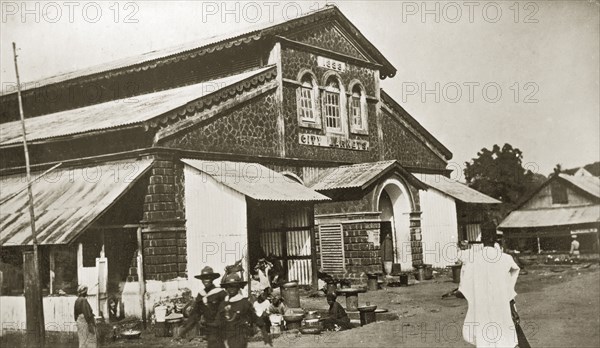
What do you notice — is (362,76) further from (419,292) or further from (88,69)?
(88,69)

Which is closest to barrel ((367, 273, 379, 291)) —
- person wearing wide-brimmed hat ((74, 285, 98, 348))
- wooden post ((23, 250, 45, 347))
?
wooden post ((23, 250, 45, 347))

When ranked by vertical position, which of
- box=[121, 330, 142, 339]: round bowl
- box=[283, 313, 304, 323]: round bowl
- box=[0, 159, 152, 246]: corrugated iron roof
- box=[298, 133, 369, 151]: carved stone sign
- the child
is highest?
box=[298, 133, 369, 151]: carved stone sign

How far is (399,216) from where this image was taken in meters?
22.2

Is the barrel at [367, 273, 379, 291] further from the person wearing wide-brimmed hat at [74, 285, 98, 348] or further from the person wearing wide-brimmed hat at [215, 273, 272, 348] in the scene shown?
the person wearing wide-brimmed hat at [215, 273, 272, 348]

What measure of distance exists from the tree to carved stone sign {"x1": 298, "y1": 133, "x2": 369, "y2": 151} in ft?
73.5

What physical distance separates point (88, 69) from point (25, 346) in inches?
588

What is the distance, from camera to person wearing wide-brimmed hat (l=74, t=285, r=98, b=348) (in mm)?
10492

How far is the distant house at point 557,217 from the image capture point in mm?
31078

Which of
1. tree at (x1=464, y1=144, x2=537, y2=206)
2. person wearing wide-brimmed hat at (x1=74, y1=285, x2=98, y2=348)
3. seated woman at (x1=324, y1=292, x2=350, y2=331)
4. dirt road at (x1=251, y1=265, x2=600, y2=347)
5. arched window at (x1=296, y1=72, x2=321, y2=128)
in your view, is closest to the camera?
dirt road at (x1=251, y1=265, x2=600, y2=347)

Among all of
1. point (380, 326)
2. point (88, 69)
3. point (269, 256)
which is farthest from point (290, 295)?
point (88, 69)

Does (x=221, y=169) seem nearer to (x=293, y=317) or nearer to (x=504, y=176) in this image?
(x=293, y=317)

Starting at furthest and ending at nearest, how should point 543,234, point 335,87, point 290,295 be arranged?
point 543,234 < point 335,87 < point 290,295

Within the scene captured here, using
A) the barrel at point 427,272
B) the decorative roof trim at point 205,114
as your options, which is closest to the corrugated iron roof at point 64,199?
the decorative roof trim at point 205,114

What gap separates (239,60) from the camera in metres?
19.8
